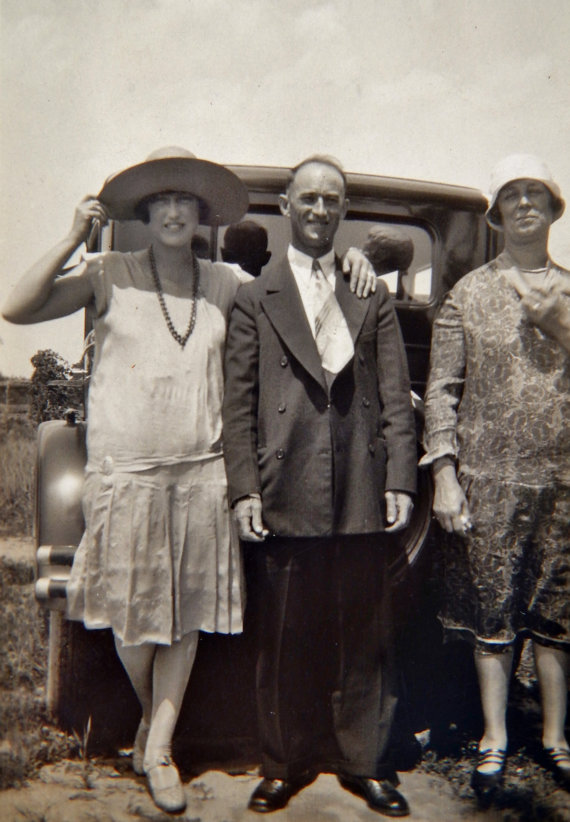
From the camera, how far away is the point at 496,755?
2400 mm

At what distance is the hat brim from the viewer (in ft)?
7.60

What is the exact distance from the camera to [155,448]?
224 centimetres

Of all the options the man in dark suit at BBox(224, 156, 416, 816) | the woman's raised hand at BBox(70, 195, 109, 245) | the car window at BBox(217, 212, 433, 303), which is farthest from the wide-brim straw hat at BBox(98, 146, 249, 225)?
the car window at BBox(217, 212, 433, 303)

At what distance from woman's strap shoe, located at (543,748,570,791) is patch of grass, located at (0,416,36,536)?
333 cm

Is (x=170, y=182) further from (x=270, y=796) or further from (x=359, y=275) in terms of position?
(x=270, y=796)

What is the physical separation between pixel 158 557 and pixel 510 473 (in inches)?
47.5

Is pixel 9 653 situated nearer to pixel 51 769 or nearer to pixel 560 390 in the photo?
pixel 51 769

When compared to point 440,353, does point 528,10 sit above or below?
above

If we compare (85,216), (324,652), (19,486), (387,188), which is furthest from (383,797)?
(19,486)

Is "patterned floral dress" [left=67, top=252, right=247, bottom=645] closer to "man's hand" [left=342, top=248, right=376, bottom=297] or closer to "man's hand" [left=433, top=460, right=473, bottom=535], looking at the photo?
"man's hand" [left=342, top=248, right=376, bottom=297]

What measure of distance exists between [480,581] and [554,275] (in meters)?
1.10

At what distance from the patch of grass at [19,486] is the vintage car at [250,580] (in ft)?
6.67

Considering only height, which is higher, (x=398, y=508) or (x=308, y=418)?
(x=308, y=418)

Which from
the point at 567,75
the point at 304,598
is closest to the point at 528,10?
the point at 567,75
